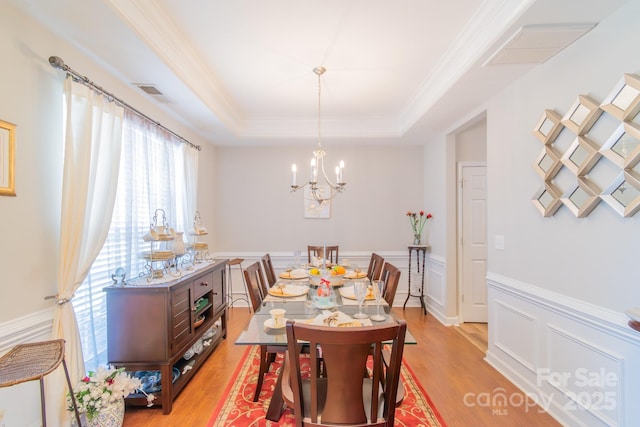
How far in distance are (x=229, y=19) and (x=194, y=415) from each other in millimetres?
2848

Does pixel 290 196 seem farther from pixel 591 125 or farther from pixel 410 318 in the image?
pixel 591 125

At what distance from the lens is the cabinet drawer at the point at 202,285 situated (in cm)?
262

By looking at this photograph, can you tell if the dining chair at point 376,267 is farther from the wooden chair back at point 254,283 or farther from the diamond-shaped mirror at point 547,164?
the diamond-shaped mirror at point 547,164

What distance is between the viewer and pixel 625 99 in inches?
61.0

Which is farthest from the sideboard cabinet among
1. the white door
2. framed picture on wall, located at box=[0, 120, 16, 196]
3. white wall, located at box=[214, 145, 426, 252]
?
the white door

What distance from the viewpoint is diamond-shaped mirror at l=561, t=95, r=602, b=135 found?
1.72 m

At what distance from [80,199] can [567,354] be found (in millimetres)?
3415

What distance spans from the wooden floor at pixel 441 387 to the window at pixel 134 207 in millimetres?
710

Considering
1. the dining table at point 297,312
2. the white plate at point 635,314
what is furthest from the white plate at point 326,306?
the white plate at point 635,314

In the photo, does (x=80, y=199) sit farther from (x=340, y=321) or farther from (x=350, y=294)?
(x=350, y=294)

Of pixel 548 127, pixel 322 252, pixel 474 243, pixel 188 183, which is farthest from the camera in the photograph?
pixel 322 252

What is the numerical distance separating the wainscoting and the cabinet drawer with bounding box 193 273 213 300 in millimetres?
2806

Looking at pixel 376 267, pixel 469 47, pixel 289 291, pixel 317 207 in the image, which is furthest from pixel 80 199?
pixel 317 207

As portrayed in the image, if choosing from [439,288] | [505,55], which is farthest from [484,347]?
[505,55]
